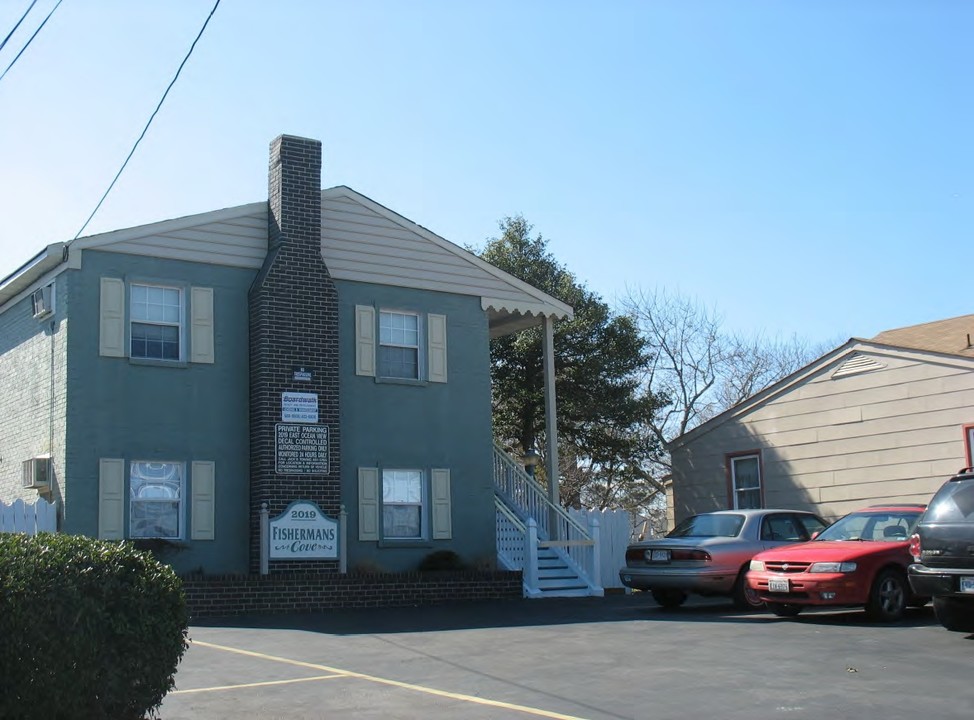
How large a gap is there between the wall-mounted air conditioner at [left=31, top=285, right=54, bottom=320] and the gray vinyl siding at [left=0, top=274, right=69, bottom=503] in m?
0.11

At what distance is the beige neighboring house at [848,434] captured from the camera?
1888cm

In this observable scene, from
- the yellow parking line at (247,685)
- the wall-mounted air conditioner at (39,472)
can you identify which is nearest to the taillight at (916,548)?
the yellow parking line at (247,685)

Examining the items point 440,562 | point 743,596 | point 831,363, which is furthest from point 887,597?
point 440,562

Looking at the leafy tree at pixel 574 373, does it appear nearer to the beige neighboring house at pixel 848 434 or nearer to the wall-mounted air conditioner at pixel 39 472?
the beige neighboring house at pixel 848 434

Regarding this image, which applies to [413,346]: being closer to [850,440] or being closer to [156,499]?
[156,499]

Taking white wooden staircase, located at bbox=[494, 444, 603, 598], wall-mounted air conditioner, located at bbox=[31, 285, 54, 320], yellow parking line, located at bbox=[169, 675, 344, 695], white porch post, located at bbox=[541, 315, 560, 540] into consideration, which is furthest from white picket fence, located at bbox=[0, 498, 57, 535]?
yellow parking line, located at bbox=[169, 675, 344, 695]

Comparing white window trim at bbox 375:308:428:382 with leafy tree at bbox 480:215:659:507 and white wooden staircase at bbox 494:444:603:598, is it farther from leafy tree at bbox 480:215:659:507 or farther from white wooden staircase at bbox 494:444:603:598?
leafy tree at bbox 480:215:659:507

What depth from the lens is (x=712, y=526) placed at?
647 inches

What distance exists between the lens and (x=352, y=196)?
814 inches

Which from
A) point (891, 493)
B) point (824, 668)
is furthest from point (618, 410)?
point (824, 668)

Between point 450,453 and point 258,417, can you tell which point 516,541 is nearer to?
point 450,453

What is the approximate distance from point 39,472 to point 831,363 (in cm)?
1351

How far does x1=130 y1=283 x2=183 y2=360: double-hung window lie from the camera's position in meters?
18.7

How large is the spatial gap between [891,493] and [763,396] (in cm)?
339
